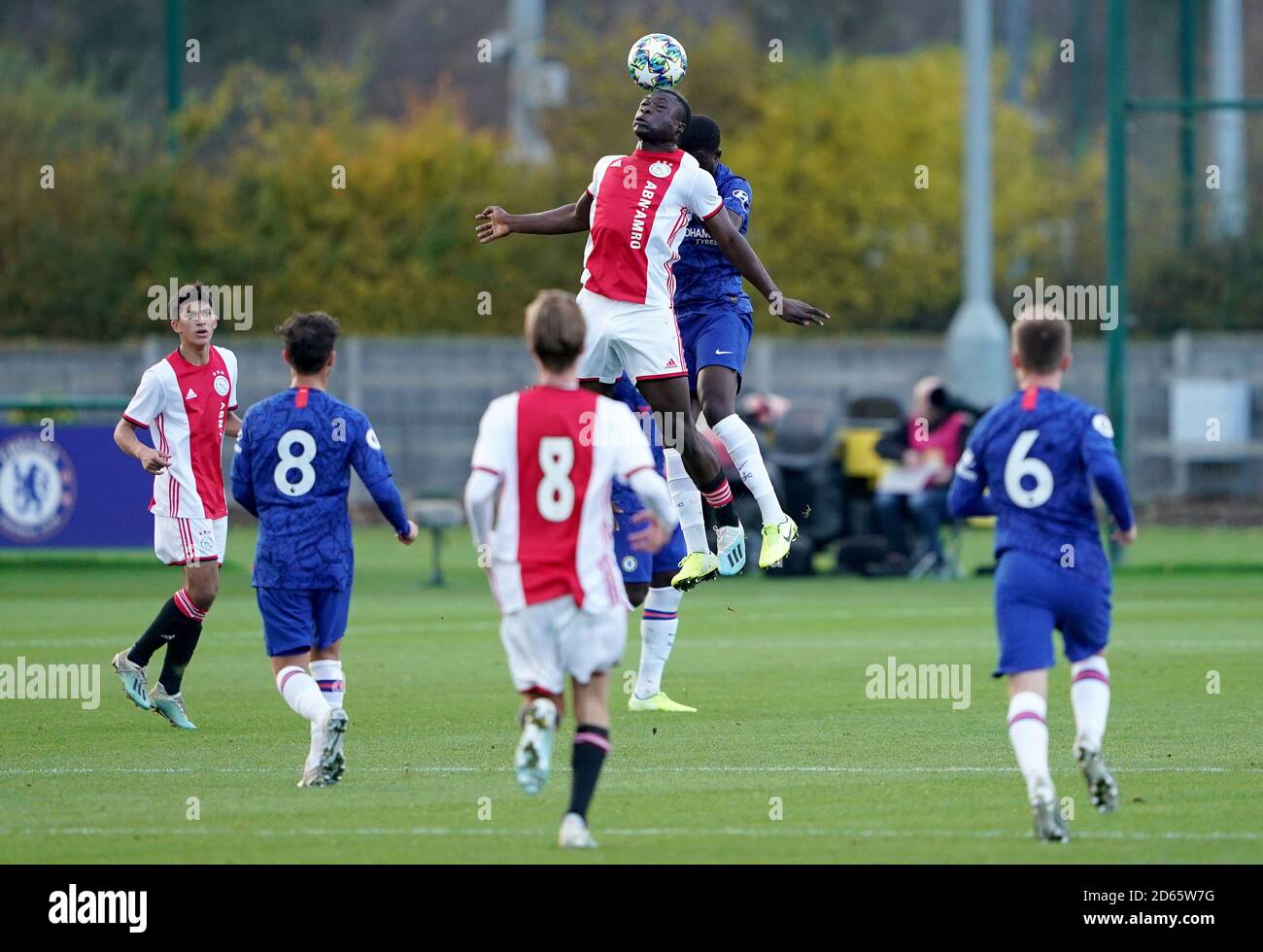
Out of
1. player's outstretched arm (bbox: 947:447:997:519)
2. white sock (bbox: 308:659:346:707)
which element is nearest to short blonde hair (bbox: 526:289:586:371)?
player's outstretched arm (bbox: 947:447:997:519)

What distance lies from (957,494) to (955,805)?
1298mm

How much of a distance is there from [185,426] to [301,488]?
8.14 feet

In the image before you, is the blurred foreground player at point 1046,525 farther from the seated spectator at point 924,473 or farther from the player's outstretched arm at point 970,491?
the seated spectator at point 924,473

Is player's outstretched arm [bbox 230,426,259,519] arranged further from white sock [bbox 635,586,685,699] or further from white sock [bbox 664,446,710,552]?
white sock [bbox 664,446,710,552]

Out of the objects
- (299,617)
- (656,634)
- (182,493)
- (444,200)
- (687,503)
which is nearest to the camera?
(299,617)

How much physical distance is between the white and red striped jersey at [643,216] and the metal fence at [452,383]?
804 inches

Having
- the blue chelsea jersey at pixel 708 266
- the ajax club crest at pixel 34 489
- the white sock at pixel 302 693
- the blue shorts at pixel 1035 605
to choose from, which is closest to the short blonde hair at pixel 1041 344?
the blue shorts at pixel 1035 605

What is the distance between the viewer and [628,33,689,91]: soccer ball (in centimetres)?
1121

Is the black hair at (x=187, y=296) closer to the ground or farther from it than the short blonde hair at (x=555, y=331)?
farther from it

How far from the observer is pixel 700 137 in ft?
38.7

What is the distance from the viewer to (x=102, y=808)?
8.71 meters

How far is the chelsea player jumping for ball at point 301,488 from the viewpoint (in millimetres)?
9297

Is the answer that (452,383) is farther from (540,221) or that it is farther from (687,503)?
(540,221)

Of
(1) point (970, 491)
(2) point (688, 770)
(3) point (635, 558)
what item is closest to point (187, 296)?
(3) point (635, 558)
